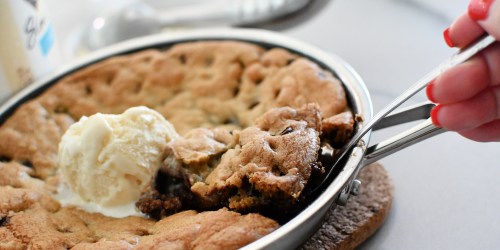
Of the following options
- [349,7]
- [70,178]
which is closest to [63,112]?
[70,178]

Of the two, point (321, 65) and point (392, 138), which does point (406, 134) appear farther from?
point (321, 65)

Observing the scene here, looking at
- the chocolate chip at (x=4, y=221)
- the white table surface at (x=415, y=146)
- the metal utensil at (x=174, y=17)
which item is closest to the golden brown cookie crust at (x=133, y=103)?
the chocolate chip at (x=4, y=221)

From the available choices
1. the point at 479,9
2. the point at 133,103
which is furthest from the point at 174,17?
the point at 479,9

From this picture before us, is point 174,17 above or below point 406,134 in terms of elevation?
above

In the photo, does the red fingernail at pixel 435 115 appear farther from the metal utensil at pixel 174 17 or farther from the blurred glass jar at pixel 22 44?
the metal utensil at pixel 174 17

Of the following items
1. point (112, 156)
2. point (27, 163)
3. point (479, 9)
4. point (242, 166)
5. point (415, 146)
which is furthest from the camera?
point (415, 146)

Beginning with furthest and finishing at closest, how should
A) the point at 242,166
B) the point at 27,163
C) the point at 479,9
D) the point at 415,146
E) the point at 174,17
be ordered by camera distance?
the point at 174,17 < the point at 415,146 < the point at 27,163 < the point at 242,166 < the point at 479,9

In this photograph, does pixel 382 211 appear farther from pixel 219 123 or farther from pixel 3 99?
pixel 3 99
